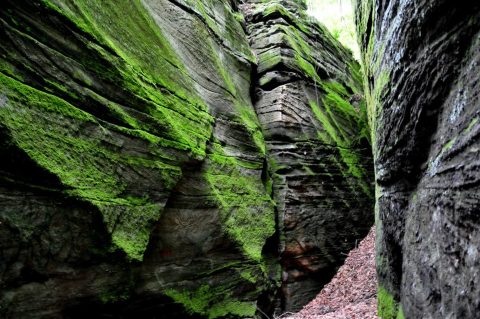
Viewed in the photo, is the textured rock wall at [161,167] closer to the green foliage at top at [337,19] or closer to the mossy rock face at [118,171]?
the mossy rock face at [118,171]

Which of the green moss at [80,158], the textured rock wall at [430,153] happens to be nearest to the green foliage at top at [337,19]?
the textured rock wall at [430,153]

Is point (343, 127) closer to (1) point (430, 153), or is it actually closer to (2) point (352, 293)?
(2) point (352, 293)

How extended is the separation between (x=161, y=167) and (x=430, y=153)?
3.86 meters

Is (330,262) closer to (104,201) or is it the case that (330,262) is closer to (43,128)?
(104,201)

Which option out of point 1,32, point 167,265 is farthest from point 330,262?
point 1,32

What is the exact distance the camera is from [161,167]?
17.6 feet

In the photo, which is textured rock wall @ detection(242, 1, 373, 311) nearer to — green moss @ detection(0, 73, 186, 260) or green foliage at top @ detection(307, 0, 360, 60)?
green moss @ detection(0, 73, 186, 260)

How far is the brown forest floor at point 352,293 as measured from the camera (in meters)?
6.61

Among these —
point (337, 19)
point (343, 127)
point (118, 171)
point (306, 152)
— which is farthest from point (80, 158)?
point (337, 19)

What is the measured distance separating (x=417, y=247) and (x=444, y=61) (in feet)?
7.00

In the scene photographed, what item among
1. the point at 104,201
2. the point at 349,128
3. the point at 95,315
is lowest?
the point at 95,315

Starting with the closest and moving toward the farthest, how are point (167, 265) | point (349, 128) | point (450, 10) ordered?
1. point (450, 10)
2. point (167, 265)
3. point (349, 128)

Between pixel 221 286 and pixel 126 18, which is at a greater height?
pixel 126 18

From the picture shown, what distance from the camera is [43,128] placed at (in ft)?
13.3
